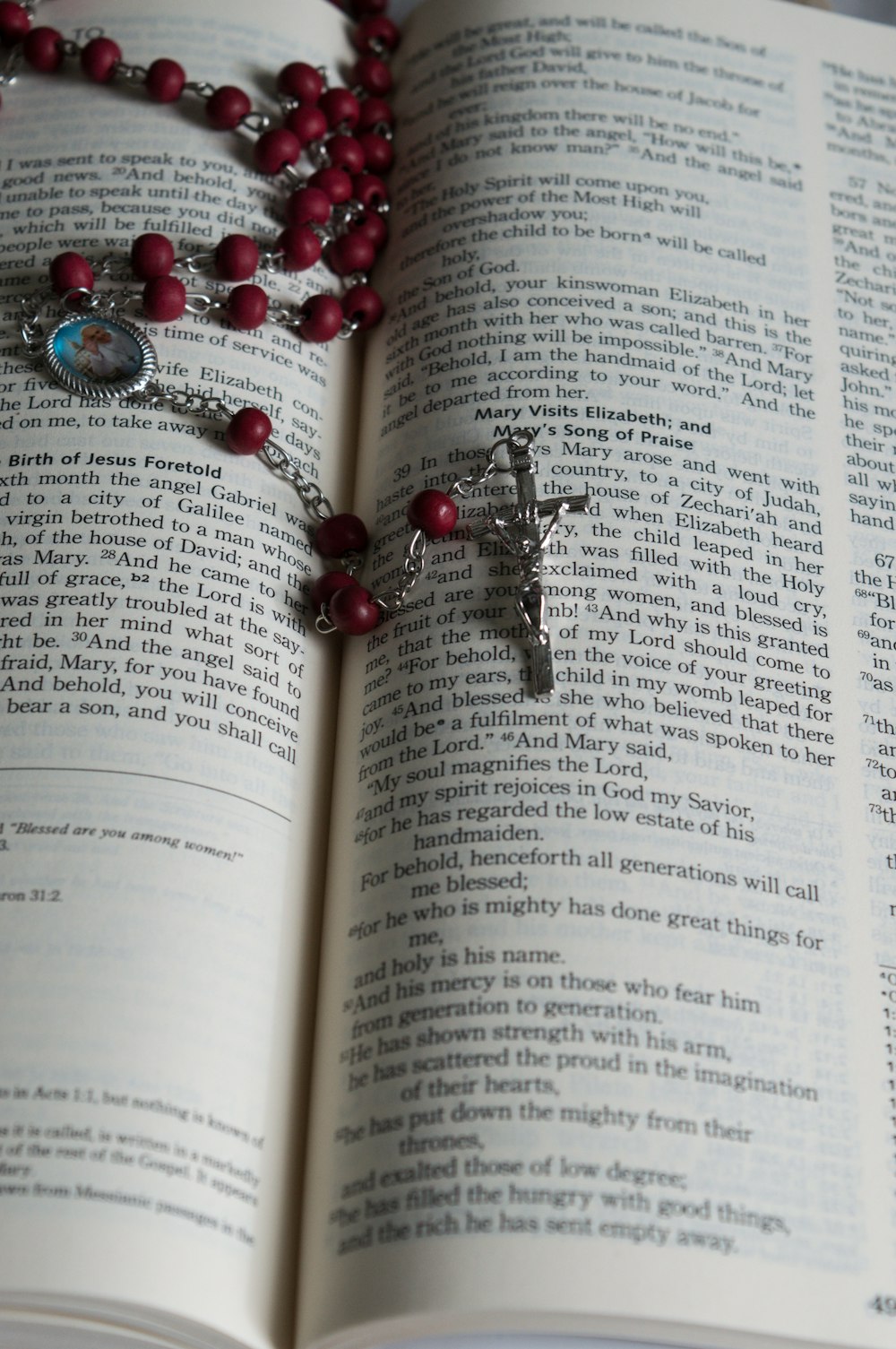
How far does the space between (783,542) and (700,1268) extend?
1.94 ft

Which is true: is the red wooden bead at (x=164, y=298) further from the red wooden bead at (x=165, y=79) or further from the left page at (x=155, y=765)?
the red wooden bead at (x=165, y=79)

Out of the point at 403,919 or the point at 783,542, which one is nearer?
the point at 403,919

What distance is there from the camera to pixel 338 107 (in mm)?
1366

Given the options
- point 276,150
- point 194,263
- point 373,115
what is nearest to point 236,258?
point 194,263

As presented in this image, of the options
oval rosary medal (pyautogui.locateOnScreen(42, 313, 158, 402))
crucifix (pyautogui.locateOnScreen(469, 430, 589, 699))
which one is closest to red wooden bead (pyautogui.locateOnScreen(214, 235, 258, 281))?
oval rosary medal (pyautogui.locateOnScreen(42, 313, 158, 402))

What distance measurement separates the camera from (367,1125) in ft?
3.16

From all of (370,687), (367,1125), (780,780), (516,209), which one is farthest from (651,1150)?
(516,209)

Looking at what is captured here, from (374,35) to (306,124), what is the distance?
0.58 ft

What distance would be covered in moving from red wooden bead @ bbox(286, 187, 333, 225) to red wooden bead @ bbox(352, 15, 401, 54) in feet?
0.80

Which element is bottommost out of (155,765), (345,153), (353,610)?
(155,765)

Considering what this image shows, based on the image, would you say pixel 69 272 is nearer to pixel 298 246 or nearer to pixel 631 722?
pixel 298 246

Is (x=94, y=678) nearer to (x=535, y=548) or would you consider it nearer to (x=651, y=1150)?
(x=535, y=548)

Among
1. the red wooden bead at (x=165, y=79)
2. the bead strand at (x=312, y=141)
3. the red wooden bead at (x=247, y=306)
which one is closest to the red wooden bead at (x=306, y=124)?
the bead strand at (x=312, y=141)

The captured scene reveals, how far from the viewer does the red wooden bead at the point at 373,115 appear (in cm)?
140
